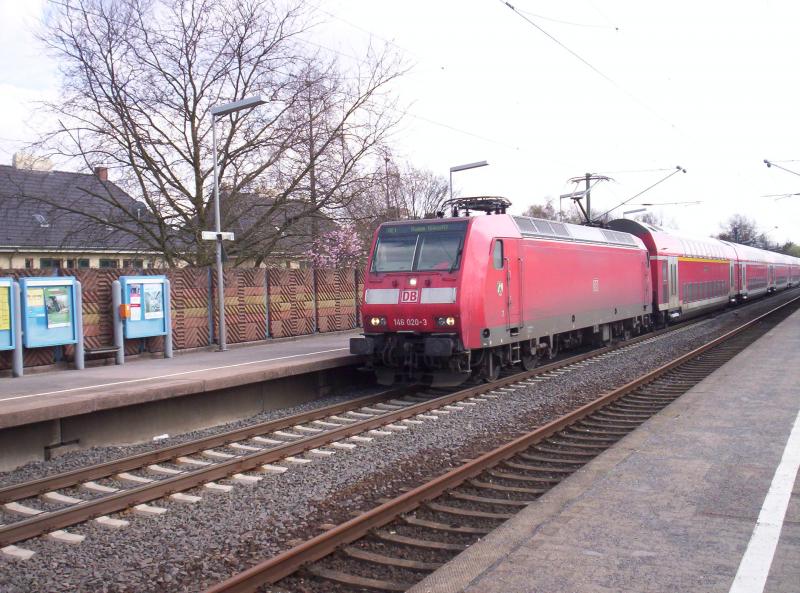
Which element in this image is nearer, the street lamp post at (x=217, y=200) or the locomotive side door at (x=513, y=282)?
the locomotive side door at (x=513, y=282)

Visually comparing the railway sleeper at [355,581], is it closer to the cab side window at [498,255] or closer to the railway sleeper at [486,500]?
the railway sleeper at [486,500]

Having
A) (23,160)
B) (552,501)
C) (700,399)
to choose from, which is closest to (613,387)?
(700,399)

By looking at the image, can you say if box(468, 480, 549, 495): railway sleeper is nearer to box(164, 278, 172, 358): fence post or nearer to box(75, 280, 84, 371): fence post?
box(75, 280, 84, 371): fence post

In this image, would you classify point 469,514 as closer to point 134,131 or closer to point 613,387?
point 613,387

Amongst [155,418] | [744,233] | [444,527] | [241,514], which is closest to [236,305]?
[155,418]

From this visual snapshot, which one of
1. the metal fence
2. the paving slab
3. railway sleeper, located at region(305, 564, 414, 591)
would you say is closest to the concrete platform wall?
the paving slab

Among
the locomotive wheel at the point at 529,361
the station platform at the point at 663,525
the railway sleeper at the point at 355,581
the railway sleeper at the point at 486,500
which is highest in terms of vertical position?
the locomotive wheel at the point at 529,361

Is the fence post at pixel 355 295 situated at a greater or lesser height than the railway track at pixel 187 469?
greater

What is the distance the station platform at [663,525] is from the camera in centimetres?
449

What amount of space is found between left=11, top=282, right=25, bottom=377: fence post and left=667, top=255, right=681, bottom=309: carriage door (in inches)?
799

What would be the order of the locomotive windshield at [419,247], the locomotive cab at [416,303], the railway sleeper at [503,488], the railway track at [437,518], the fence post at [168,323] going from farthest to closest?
the fence post at [168,323] < the locomotive windshield at [419,247] < the locomotive cab at [416,303] < the railway sleeper at [503,488] < the railway track at [437,518]

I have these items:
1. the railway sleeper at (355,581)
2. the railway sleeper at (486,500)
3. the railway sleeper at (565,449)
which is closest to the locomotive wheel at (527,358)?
Result: the railway sleeper at (565,449)

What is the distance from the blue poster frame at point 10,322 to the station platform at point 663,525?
373 inches

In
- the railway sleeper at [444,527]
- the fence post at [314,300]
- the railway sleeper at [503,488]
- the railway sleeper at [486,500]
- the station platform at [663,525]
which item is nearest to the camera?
the station platform at [663,525]
